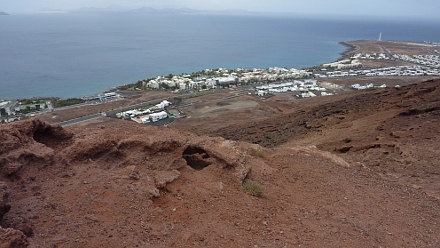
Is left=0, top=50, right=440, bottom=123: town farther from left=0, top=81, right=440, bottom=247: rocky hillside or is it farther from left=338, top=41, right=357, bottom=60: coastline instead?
left=0, top=81, right=440, bottom=247: rocky hillside

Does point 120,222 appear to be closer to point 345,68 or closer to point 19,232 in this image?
point 19,232

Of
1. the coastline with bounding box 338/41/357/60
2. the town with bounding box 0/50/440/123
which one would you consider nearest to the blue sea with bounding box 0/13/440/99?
the coastline with bounding box 338/41/357/60

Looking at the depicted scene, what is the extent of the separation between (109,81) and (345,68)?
205 feet

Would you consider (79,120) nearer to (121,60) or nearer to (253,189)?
(253,189)

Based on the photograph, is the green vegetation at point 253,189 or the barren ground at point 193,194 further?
the green vegetation at point 253,189

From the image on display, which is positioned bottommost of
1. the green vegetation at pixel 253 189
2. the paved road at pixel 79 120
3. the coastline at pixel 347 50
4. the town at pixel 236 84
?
the paved road at pixel 79 120

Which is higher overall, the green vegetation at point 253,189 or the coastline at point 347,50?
the coastline at point 347,50

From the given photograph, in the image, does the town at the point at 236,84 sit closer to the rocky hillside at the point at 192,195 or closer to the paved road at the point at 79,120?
the paved road at the point at 79,120

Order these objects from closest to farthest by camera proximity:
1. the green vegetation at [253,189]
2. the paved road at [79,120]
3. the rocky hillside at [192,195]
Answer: the rocky hillside at [192,195] < the green vegetation at [253,189] < the paved road at [79,120]

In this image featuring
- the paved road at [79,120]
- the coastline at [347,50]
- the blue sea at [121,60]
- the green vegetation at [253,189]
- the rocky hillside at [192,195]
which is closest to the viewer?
the rocky hillside at [192,195]

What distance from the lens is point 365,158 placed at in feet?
53.2

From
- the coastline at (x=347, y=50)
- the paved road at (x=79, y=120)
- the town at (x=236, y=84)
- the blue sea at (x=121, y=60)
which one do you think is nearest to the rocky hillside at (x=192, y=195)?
the town at (x=236, y=84)

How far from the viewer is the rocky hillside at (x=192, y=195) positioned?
6.89m

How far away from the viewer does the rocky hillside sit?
6890 mm
